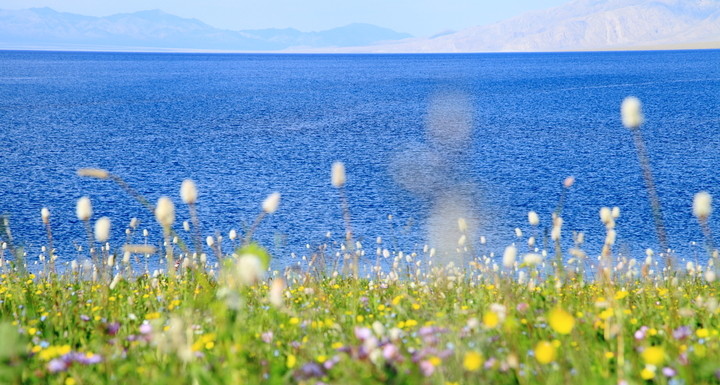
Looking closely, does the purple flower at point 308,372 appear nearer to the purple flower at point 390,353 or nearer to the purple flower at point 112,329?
the purple flower at point 390,353

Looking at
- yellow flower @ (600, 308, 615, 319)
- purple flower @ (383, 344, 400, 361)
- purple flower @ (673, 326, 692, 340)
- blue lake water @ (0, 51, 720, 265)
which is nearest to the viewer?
purple flower @ (383, 344, 400, 361)

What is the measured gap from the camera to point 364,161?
41562 mm

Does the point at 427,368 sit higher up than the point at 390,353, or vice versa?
the point at 390,353

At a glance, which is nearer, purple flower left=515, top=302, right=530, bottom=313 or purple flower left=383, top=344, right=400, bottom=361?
purple flower left=383, top=344, right=400, bottom=361

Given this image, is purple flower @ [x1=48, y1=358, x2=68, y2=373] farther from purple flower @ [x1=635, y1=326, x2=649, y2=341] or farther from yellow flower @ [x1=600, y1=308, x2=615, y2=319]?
purple flower @ [x1=635, y1=326, x2=649, y2=341]

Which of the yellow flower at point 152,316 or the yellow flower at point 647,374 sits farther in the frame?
the yellow flower at point 152,316

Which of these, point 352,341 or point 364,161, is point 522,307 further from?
point 364,161


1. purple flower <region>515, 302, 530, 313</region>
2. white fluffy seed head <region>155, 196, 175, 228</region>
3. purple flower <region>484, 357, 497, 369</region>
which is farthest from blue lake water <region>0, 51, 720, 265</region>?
purple flower <region>484, 357, 497, 369</region>

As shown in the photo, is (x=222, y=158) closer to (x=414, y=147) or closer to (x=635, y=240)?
(x=414, y=147)

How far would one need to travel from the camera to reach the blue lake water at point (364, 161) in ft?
84.1

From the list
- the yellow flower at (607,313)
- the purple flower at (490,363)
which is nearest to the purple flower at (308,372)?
the purple flower at (490,363)

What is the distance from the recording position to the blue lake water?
1009 inches

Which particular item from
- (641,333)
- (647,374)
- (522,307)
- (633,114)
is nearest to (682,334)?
(641,333)

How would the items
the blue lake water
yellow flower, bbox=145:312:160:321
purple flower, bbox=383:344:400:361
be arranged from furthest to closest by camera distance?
the blue lake water, yellow flower, bbox=145:312:160:321, purple flower, bbox=383:344:400:361
